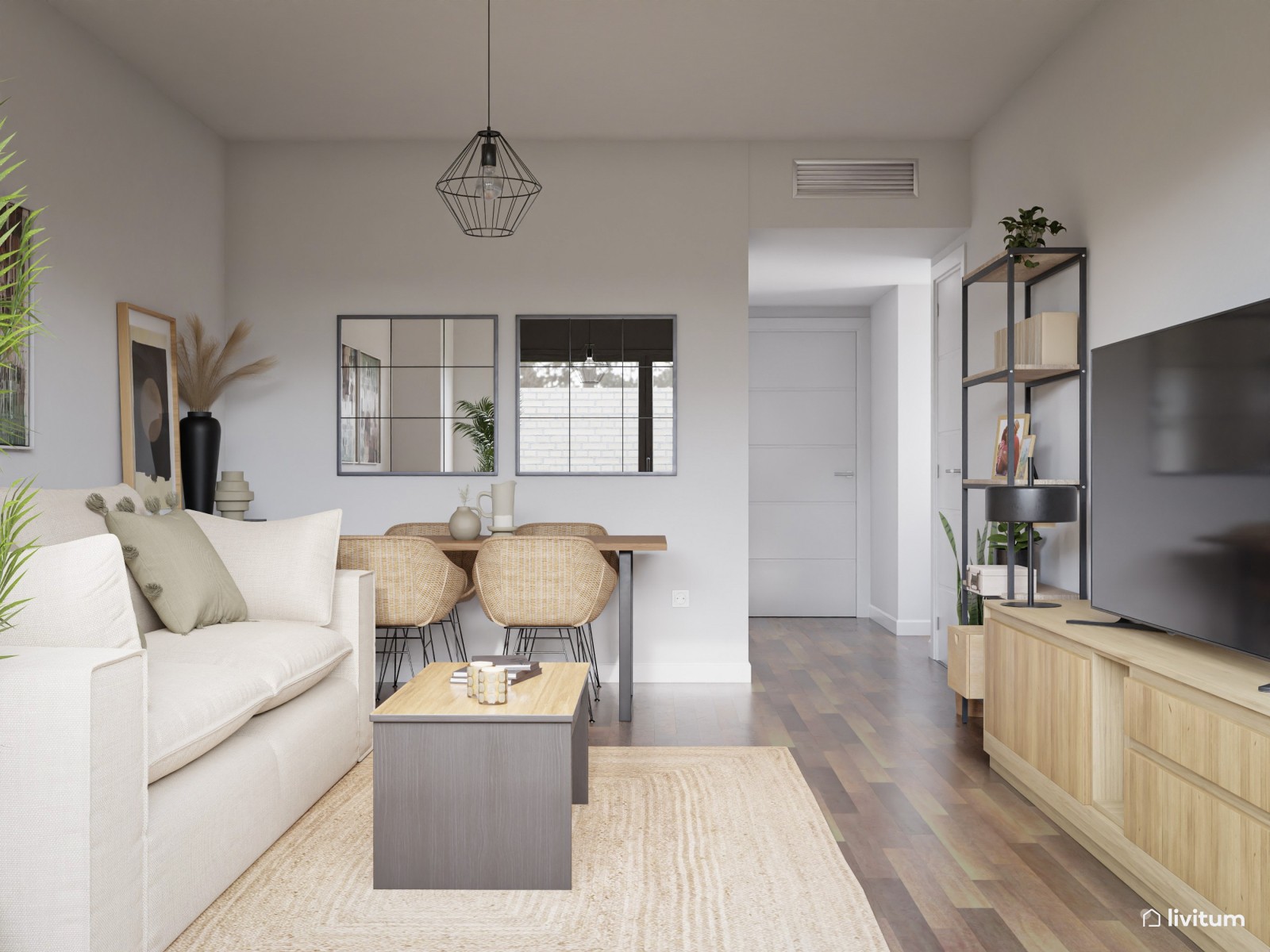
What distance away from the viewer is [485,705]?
2447 mm

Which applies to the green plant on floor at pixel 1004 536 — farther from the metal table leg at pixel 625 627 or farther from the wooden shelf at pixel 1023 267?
the metal table leg at pixel 625 627

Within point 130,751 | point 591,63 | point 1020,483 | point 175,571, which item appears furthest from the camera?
point 591,63

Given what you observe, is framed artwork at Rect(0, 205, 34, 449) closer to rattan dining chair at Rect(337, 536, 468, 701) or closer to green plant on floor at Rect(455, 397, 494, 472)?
rattan dining chair at Rect(337, 536, 468, 701)

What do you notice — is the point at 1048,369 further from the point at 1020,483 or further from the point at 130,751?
the point at 130,751

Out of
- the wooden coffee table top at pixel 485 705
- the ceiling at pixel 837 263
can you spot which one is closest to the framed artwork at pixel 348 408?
the ceiling at pixel 837 263

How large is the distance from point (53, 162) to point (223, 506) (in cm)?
181

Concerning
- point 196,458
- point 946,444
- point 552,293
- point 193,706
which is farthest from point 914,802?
point 196,458

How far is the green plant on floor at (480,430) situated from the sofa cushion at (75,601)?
3.02 meters

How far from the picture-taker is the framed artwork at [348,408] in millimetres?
5098

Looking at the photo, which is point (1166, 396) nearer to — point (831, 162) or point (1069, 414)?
point (1069, 414)

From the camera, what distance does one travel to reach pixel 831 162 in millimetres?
5074

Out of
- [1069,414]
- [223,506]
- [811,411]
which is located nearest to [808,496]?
[811,411]

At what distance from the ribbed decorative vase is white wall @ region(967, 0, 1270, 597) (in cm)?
396

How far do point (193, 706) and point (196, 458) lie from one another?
262 centimetres
